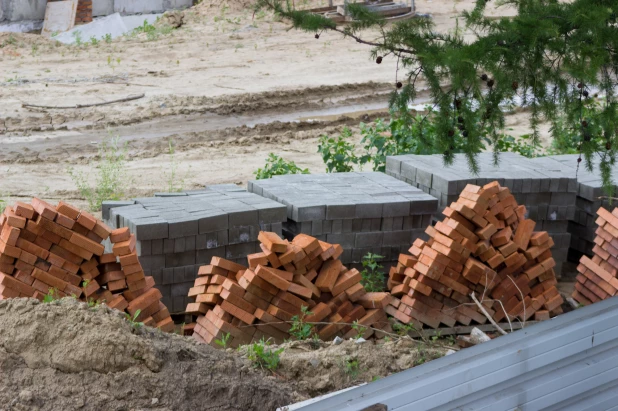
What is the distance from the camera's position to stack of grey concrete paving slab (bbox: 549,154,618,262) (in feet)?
29.6

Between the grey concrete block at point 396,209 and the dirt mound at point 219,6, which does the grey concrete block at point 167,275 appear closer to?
the grey concrete block at point 396,209

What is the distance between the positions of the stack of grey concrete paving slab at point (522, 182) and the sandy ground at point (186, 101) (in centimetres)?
370

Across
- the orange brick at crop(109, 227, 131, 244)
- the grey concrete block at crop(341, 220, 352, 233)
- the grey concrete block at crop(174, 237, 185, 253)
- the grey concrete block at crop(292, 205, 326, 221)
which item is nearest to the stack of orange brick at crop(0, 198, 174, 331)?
the orange brick at crop(109, 227, 131, 244)

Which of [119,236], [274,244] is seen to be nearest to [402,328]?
[274,244]

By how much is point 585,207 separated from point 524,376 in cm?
593

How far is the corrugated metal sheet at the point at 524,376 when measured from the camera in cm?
333

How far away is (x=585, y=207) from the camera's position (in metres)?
9.23

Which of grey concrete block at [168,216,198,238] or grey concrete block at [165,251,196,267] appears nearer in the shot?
grey concrete block at [168,216,198,238]

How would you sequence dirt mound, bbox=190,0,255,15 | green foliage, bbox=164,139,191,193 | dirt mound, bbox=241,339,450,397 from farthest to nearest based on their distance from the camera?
dirt mound, bbox=190,0,255,15
green foliage, bbox=164,139,191,193
dirt mound, bbox=241,339,450,397

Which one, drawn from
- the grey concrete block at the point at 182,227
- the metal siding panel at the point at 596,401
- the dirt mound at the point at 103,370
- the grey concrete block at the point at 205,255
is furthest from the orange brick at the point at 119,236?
the metal siding panel at the point at 596,401

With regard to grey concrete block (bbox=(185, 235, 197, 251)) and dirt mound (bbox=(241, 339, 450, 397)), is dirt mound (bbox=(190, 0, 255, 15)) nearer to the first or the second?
grey concrete block (bbox=(185, 235, 197, 251))

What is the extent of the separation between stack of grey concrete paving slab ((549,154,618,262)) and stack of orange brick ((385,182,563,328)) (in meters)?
1.30

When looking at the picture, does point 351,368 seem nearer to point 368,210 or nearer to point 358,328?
point 358,328

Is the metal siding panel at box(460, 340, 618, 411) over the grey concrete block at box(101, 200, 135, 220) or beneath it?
over
